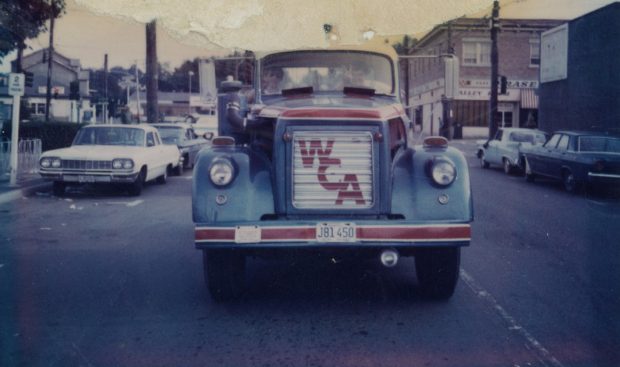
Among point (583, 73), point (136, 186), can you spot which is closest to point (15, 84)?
point (136, 186)

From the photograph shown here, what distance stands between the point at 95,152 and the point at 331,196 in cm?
935

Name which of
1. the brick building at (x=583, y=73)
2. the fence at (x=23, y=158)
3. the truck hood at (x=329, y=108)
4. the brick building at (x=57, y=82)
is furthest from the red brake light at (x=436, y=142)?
the brick building at (x=57, y=82)

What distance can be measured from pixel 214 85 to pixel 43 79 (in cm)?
6953

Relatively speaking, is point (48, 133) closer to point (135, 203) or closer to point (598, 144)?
point (135, 203)

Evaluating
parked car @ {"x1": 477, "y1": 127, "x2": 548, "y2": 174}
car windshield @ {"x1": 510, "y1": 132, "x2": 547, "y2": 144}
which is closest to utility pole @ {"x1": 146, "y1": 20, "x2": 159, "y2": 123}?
parked car @ {"x1": 477, "y1": 127, "x2": 548, "y2": 174}

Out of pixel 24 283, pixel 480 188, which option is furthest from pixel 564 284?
pixel 480 188

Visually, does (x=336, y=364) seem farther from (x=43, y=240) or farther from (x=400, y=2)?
(x=400, y=2)

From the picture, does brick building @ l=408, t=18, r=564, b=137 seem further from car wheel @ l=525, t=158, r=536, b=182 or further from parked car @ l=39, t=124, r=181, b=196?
parked car @ l=39, t=124, r=181, b=196

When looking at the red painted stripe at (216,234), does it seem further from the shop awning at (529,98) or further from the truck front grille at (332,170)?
the shop awning at (529,98)

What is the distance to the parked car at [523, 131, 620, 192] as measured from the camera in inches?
583

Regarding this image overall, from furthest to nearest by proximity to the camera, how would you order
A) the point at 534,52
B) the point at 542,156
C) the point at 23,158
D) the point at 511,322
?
the point at 534,52 < the point at 23,158 < the point at 542,156 < the point at 511,322

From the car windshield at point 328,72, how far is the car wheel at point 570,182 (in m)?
9.57

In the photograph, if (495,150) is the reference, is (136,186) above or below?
below

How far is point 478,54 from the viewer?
46.3 m
